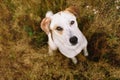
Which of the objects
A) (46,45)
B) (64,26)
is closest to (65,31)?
(64,26)

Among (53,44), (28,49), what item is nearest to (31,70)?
(28,49)

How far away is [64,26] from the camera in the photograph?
237 cm

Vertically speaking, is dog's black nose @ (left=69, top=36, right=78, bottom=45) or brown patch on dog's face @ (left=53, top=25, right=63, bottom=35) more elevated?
brown patch on dog's face @ (left=53, top=25, right=63, bottom=35)

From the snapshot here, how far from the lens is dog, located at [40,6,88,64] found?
238 centimetres

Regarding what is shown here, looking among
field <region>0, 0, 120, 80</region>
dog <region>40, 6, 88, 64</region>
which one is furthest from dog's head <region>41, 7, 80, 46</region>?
field <region>0, 0, 120, 80</region>

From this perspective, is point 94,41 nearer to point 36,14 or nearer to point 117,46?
point 117,46

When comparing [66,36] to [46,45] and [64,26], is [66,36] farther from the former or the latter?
[46,45]

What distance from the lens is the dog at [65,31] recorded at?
7.81 ft

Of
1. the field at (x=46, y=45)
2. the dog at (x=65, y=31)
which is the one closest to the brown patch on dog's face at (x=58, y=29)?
the dog at (x=65, y=31)

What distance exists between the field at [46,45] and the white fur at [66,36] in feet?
0.42

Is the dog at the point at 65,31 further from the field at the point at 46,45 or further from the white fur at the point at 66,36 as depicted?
the field at the point at 46,45

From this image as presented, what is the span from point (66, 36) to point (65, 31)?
0.04 m

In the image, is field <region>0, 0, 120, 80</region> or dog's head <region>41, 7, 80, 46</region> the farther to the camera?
field <region>0, 0, 120, 80</region>

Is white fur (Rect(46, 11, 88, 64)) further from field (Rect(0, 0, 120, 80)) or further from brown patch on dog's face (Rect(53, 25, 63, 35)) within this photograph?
field (Rect(0, 0, 120, 80))
